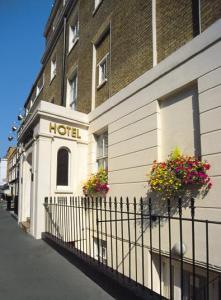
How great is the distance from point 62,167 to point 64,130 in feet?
4.04

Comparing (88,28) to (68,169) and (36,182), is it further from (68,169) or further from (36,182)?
(36,182)

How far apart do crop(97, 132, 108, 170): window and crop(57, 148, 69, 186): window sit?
1082 millimetres

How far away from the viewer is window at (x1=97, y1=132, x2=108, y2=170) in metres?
8.57

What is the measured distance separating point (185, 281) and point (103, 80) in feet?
21.2

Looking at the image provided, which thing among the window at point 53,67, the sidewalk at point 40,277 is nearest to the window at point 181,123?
the sidewalk at point 40,277

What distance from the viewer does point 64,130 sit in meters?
8.87

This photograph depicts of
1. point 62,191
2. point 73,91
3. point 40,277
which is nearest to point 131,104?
point 62,191

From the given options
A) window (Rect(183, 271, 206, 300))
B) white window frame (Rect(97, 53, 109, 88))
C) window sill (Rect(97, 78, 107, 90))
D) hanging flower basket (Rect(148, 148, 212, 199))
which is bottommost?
window (Rect(183, 271, 206, 300))

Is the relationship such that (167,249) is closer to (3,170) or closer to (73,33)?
(73,33)

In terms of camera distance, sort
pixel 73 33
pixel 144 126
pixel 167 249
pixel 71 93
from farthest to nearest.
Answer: pixel 73 33 < pixel 71 93 < pixel 144 126 < pixel 167 249

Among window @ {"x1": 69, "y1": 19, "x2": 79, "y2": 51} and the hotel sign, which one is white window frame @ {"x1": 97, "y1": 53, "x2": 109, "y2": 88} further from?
window @ {"x1": 69, "y1": 19, "x2": 79, "y2": 51}

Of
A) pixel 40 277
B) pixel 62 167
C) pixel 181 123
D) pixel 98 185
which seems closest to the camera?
pixel 40 277

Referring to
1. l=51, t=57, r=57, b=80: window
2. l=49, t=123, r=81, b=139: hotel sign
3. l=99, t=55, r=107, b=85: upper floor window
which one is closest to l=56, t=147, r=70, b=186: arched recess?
l=49, t=123, r=81, b=139: hotel sign

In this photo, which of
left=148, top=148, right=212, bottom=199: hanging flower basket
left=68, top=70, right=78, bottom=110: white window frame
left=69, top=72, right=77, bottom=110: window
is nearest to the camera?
left=148, top=148, right=212, bottom=199: hanging flower basket
